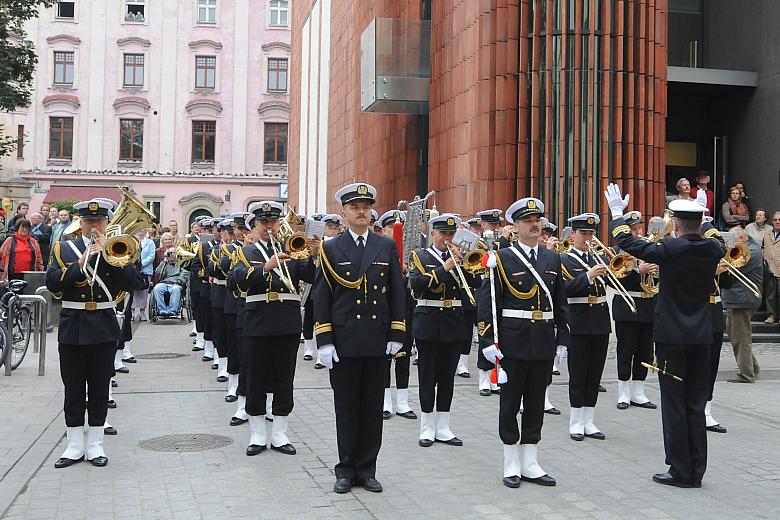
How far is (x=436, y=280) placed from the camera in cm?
868

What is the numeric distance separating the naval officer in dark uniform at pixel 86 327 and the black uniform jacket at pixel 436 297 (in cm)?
272

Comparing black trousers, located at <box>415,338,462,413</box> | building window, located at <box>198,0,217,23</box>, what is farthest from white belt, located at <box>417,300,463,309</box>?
building window, located at <box>198,0,217,23</box>

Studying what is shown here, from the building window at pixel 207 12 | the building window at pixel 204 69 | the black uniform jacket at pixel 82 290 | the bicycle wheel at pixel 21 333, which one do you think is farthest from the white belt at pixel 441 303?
the building window at pixel 207 12

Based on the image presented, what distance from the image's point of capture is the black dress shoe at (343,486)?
6645 millimetres

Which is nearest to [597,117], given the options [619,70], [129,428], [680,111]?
[619,70]

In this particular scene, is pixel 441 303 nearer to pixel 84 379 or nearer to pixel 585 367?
pixel 585 367

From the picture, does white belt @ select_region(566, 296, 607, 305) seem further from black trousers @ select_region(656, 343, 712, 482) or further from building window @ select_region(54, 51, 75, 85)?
building window @ select_region(54, 51, 75, 85)

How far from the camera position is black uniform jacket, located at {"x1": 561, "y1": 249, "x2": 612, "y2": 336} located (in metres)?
8.91

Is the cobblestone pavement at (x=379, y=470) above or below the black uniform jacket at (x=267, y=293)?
below

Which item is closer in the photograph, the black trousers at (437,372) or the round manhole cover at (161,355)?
the black trousers at (437,372)

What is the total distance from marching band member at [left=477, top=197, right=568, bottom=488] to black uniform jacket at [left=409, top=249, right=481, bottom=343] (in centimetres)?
153

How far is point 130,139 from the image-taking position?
52.2 meters

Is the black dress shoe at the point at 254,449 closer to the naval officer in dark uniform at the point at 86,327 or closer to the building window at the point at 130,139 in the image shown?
the naval officer in dark uniform at the point at 86,327

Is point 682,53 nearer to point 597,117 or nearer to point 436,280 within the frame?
point 597,117
